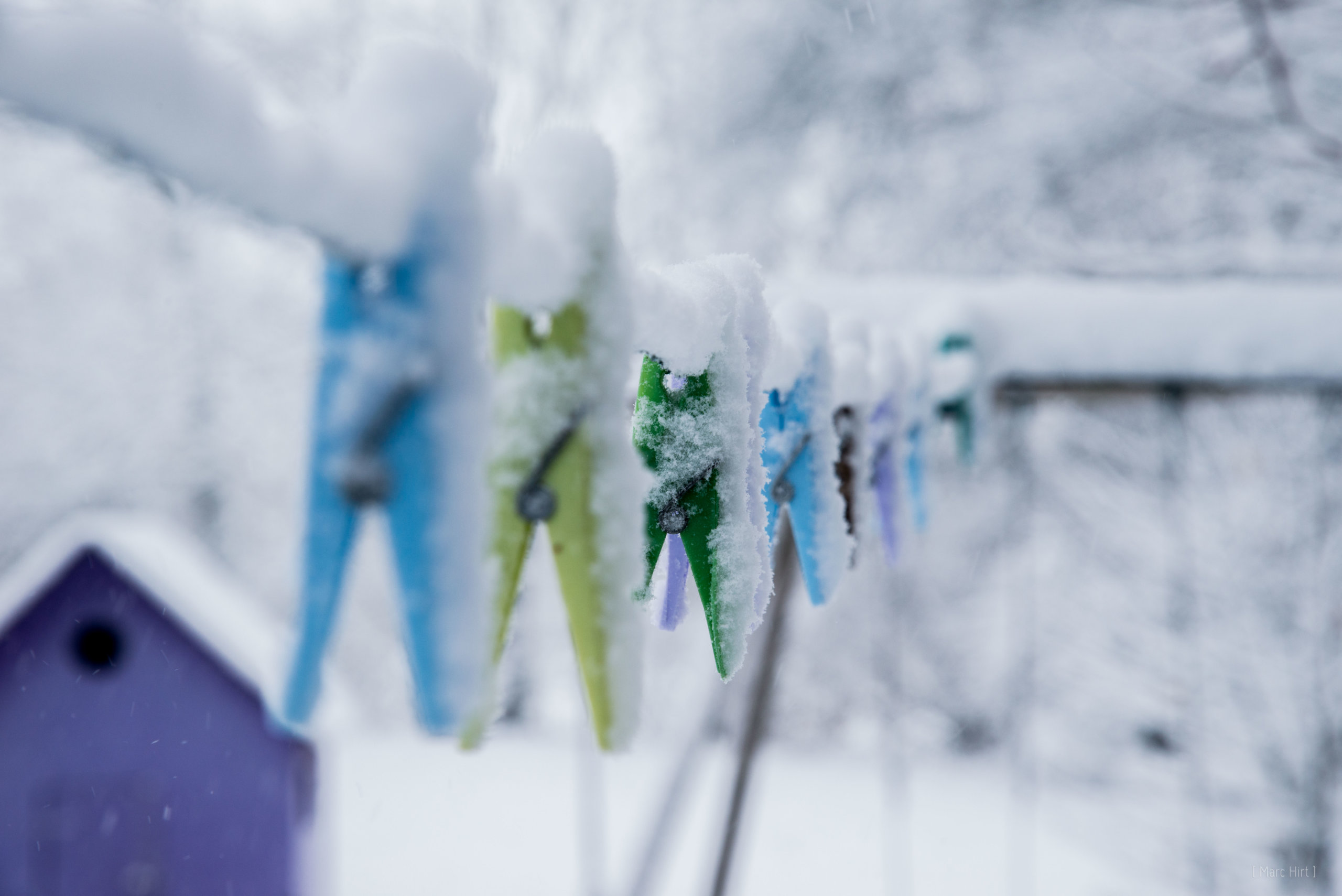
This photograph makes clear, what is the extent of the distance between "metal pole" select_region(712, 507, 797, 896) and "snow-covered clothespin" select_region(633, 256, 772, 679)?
0.78 meters

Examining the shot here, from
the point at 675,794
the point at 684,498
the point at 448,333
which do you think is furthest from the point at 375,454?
the point at 675,794

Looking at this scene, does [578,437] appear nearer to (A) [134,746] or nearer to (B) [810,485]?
(B) [810,485]

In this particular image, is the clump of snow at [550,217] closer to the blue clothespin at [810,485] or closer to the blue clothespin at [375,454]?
the blue clothespin at [375,454]

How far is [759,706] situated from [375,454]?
3.49 ft

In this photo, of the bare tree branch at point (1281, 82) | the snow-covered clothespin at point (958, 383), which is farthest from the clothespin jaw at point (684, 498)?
the bare tree branch at point (1281, 82)

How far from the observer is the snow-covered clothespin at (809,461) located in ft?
1.76

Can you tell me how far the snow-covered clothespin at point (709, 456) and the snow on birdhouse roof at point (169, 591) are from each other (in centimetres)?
224

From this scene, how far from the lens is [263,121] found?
22 cm

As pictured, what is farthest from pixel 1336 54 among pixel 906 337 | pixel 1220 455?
pixel 906 337

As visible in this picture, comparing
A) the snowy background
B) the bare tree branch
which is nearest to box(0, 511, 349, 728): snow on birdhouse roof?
the snowy background

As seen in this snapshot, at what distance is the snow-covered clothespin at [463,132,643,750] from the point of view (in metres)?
0.30

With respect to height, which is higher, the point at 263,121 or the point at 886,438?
the point at 886,438

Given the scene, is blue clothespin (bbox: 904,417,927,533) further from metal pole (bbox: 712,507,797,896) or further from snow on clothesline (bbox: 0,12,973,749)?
snow on clothesline (bbox: 0,12,973,749)

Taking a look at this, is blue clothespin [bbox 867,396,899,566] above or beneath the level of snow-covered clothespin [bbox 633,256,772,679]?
above
